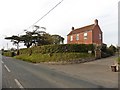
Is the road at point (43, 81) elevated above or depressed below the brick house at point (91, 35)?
below

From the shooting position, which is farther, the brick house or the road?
the brick house

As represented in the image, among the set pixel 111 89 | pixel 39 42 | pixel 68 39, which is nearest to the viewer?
pixel 111 89

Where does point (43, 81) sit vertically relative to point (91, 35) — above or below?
below

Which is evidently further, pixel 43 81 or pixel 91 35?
pixel 91 35

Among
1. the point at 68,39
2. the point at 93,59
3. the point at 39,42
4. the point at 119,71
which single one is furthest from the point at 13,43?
the point at 119,71

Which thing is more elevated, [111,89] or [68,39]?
[68,39]

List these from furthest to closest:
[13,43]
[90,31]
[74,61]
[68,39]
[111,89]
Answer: [13,43]
[68,39]
[90,31]
[74,61]
[111,89]

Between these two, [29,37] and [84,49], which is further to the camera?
[29,37]

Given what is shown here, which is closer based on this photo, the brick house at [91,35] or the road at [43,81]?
the road at [43,81]

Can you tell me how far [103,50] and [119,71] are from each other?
19.6m

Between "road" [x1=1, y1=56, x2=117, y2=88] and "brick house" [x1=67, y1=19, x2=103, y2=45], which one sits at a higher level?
"brick house" [x1=67, y1=19, x2=103, y2=45]

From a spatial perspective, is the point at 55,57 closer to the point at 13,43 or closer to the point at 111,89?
the point at 111,89

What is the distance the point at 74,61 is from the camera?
3259 centimetres

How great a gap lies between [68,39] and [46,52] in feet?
66.3
